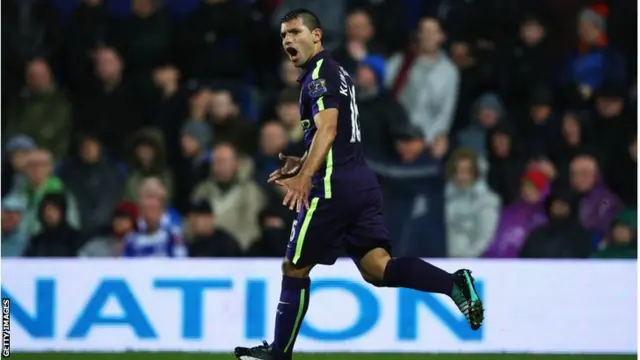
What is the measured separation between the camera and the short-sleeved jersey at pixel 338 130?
7379 mm

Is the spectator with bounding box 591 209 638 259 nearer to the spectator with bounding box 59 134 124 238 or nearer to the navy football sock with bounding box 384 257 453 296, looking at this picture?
the navy football sock with bounding box 384 257 453 296

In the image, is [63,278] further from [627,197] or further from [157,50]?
[627,197]

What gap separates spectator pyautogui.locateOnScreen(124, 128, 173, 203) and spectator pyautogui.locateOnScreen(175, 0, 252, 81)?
90 cm

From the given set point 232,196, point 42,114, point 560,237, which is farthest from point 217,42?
point 560,237

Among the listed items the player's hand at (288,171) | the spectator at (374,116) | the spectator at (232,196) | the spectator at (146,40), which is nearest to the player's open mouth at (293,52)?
the player's hand at (288,171)

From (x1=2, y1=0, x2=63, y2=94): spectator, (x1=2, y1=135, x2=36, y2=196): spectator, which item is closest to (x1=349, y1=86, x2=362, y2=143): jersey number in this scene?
(x1=2, y1=135, x2=36, y2=196): spectator

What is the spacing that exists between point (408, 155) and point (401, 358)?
2627mm

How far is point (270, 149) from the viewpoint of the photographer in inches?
454

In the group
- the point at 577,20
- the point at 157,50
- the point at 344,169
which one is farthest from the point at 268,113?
the point at 344,169

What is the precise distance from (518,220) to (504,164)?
24.4 inches

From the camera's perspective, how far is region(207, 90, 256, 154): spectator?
1180 centimetres

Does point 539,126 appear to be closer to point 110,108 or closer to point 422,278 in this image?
point 110,108

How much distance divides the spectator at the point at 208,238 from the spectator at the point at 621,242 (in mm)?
2629

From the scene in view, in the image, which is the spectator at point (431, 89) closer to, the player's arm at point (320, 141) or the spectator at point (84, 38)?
the spectator at point (84, 38)
